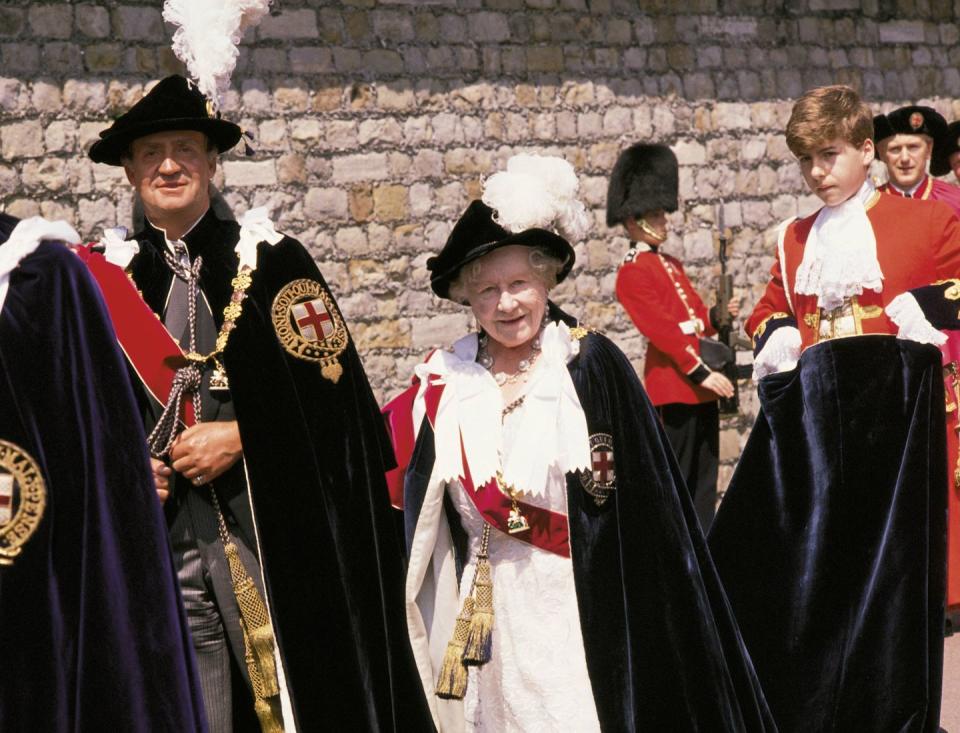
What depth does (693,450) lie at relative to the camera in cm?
855

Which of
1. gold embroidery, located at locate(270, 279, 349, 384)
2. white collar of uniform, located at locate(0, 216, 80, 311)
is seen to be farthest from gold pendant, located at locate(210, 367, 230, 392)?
white collar of uniform, located at locate(0, 216, 80, 311)

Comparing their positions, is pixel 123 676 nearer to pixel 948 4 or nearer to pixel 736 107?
pixel 736 107

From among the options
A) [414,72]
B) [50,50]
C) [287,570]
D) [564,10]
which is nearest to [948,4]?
[564,10]

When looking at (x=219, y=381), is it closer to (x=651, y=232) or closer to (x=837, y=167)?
(x=837, y=167)

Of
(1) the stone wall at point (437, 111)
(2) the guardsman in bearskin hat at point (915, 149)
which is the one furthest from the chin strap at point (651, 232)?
(1) the stone wall at point (437, 111)

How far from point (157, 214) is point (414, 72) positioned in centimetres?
571

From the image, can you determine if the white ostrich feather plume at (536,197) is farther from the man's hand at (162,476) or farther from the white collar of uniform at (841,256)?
the white collar of uniform at (841,256)

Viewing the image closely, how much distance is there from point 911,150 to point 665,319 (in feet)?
4.90

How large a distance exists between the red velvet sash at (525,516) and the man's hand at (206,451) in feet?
2.10

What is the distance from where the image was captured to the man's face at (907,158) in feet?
25.4

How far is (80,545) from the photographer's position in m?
3.36

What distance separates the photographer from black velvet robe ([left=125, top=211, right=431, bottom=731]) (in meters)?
3.95

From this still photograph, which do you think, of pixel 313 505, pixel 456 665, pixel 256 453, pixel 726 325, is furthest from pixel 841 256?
pixel 726 325

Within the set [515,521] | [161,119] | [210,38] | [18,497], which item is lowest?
[515,521]
